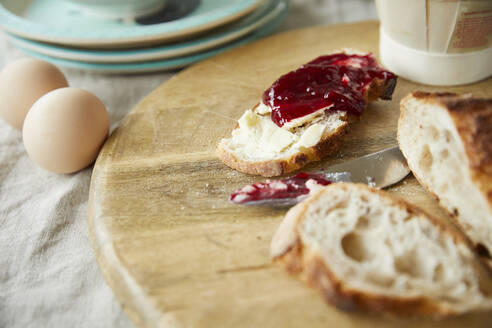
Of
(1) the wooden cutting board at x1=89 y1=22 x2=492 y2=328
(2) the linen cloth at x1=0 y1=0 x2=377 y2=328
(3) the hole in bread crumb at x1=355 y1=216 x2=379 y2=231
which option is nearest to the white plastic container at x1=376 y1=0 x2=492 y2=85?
(1) the wooden cutting board at x1=89 y1=22 x2=492 y2=328

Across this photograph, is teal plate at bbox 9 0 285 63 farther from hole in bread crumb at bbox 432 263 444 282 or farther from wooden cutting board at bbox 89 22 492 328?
hole in bread crumb at bbox 432 263 444 282

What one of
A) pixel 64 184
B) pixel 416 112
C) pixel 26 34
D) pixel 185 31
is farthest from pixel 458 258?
pixel 26 34

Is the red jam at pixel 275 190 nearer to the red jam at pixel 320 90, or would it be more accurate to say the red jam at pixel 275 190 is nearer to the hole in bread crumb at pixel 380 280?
the red jam at pixel 320 90

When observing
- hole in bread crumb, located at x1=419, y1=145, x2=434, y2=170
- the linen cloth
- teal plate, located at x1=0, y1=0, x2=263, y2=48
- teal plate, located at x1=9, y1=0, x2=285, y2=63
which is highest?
teal plate, located at x1=0, y1=0, x2=263, y2=48

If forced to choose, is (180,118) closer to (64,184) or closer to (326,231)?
(64,184)

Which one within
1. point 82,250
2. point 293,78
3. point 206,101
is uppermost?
point 293,78

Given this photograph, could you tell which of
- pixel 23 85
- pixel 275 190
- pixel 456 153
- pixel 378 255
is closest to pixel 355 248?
pixel 378 255
